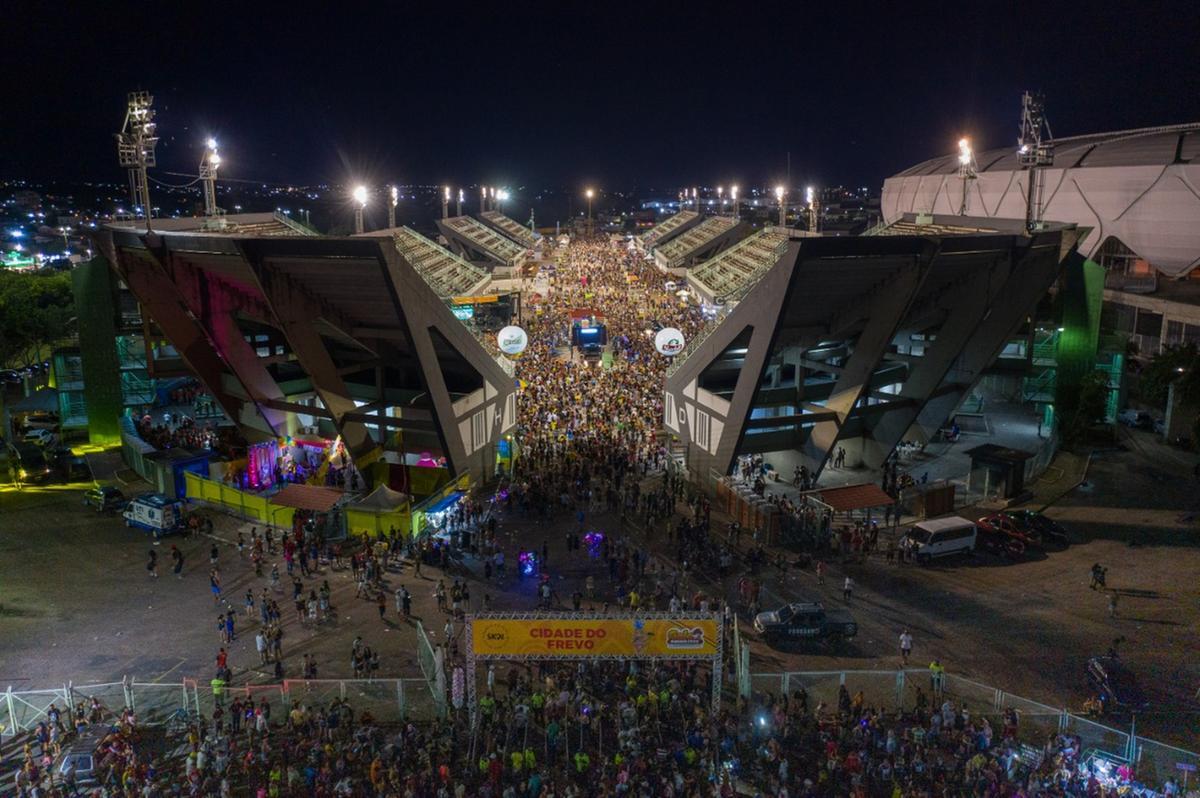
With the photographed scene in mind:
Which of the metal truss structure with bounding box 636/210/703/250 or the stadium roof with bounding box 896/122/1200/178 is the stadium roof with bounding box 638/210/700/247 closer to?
the metal truss structure with bounding box 636/210/703/250

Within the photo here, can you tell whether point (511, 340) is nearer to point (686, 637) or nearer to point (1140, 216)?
point (686, 637)

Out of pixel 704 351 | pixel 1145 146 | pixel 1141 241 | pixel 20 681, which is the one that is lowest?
pixel 20 681

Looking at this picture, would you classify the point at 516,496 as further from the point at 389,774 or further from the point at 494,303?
the point at 494,303

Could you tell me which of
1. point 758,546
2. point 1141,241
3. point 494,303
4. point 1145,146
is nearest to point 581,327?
point 494,303

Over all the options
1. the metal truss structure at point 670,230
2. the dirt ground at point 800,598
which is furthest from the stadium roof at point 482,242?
the dirt ground at point 800,598

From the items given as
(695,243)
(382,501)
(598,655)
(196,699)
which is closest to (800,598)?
(598,655)

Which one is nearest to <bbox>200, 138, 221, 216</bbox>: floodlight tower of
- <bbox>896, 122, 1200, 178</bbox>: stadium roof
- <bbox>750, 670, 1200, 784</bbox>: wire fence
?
<bbox>750, 670, 1200, 784</bbox>: wire fence

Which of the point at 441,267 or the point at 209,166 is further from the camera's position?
the point at 441,267

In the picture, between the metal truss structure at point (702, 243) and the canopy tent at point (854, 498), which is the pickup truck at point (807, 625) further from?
the metal truss structure at point (702, 243)
